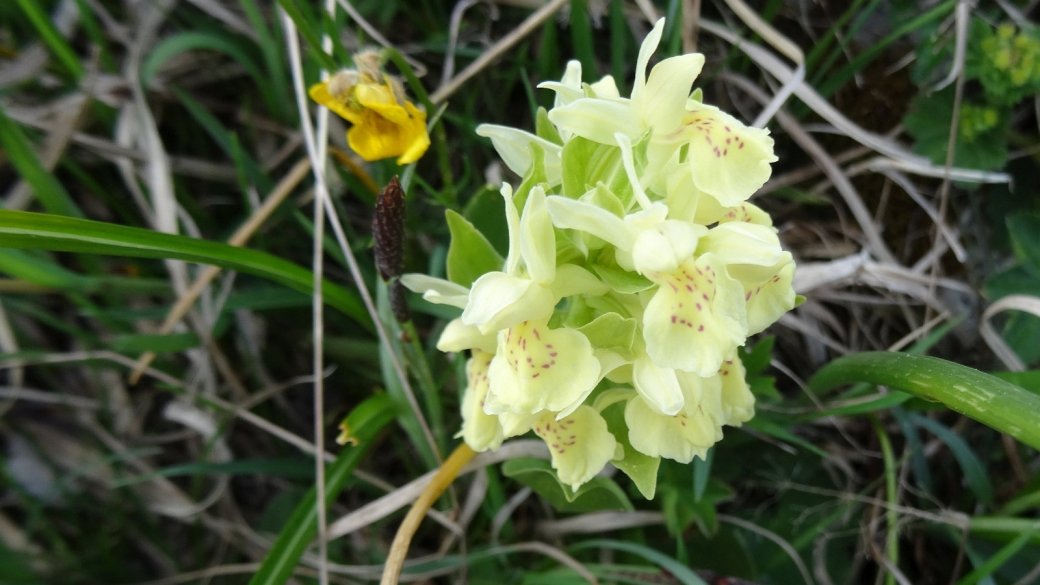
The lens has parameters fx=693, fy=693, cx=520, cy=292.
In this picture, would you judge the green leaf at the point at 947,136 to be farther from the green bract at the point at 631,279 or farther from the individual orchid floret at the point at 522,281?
the individual orchid floret at the point at 522,281

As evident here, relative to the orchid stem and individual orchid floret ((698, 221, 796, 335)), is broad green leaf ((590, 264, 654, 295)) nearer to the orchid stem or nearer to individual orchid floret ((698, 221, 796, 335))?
individual orchid floret ((698, 221, 796, 335))

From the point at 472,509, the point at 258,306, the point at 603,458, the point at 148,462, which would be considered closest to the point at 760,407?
the point at 603,458

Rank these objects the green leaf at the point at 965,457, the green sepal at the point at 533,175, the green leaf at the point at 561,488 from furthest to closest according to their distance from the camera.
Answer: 1. the green leaf at the point at 965,457
2. the green leaf at the point at 561,488
3. the green sepal at the point at 533,175

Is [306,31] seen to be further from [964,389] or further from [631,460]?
[964,389]

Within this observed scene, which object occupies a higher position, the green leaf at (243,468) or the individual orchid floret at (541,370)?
the individual orchid floret at (541,370)

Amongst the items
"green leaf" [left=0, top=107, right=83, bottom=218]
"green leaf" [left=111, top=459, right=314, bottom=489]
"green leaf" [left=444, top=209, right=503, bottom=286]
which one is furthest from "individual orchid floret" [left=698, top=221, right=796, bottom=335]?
"green leaf" [left=0, top=107, right=83, bottom=218]

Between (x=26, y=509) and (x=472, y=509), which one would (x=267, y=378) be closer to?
(x=472, y=509)

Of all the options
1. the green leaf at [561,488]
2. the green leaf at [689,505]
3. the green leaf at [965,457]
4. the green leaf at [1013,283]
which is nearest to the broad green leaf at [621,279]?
the green leaf at [561,488]
